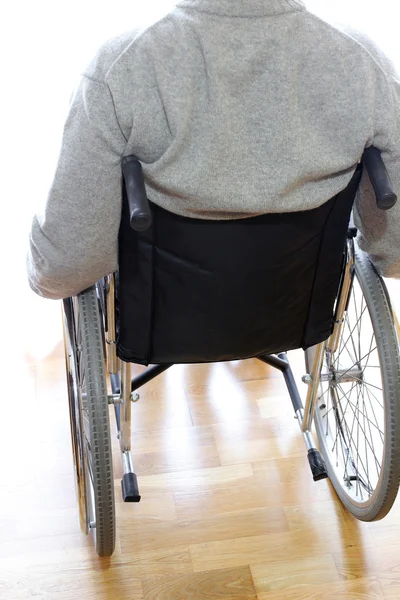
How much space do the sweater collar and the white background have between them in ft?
3.33

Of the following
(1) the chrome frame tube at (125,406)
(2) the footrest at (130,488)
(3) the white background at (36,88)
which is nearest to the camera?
(1) the chrome frame tube at (125,406)

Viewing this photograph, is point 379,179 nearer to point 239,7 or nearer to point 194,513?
point 239,7

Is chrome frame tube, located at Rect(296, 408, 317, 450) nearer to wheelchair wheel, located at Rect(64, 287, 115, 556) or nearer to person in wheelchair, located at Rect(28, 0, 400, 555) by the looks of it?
person in wheelchair, located at Rect(28, 0, 400, 555)

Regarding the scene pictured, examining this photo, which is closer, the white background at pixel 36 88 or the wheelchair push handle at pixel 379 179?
the wheelchair push handle at pixel 379 179

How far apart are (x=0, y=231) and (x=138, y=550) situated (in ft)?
3.73

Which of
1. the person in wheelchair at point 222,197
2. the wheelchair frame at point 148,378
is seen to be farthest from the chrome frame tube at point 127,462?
the person in wheelchair at point 222,197

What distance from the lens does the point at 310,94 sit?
1160mm

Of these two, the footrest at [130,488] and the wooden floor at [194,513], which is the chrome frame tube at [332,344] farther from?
the footrest at [130,488]

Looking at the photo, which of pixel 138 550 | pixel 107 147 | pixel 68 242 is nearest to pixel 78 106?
pixel 107 147

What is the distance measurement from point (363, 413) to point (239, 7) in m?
0.93

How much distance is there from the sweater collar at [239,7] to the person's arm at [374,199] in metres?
0.17

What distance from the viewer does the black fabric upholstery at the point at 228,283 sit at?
1.27 metres

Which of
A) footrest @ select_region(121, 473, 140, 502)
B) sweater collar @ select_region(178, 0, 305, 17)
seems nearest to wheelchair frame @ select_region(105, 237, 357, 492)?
footrest @ select_region(121, 473, 140, 502)

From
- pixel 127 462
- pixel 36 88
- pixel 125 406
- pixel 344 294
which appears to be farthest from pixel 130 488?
pixel 36 88
